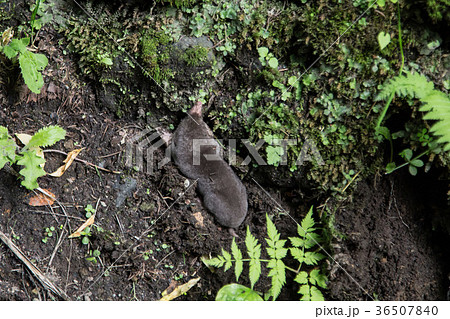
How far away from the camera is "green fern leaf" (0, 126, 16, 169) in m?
3.13

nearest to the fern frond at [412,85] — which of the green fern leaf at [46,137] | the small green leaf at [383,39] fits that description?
the small green leaf at [383,39]

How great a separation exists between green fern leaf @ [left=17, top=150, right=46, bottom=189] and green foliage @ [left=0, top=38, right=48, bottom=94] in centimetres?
61

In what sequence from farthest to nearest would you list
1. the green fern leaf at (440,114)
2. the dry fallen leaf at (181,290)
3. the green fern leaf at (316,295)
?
the dry fallen leaf at (181,290), the green fern leaf at (316,295), the green fern leaf at (440,114)

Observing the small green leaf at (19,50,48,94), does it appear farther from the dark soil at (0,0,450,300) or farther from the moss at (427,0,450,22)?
the moss at (427,0,450,22)

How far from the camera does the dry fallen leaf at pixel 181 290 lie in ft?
11.3

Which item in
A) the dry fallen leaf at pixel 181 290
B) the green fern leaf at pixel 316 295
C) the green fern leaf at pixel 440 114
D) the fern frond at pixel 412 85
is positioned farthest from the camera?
the dry fallen leaf at pixel 181 290

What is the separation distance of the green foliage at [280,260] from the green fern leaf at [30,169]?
1.80 m

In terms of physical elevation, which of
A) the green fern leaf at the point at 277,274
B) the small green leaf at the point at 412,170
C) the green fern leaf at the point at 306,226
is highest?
the small green leaf at the point at 412,170

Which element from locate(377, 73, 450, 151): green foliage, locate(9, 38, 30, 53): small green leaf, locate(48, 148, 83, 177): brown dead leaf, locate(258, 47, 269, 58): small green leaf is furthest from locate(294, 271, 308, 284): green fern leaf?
locate(9, 38, 30, 53): small green leaf

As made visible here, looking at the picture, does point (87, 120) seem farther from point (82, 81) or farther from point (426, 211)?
point (426, 211)

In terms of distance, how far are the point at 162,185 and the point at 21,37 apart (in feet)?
6.94

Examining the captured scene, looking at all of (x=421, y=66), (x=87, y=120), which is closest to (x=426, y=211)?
(x=421, y=66)

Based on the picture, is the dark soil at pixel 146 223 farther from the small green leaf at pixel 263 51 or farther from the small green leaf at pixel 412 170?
the small green leaf at pixel 263 51

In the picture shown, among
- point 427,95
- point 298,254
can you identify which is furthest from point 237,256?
point 427,95
